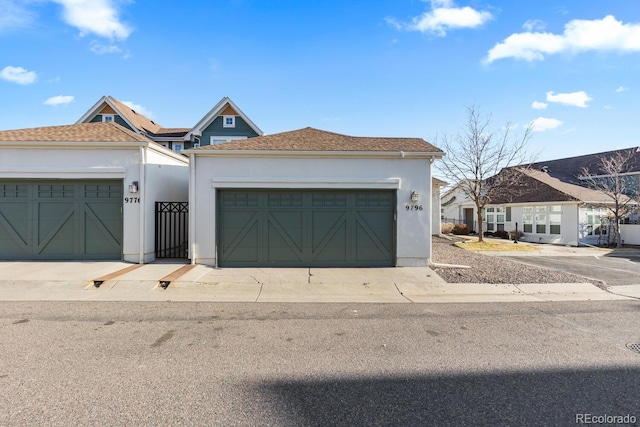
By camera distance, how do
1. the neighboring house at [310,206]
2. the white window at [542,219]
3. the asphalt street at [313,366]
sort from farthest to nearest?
the white window at [542,219] < the neighboring house at [310,206] < the asphalt street at [313,366]

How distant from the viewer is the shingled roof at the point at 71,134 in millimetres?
10102

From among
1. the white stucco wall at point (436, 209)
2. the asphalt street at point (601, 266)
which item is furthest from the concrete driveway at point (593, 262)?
the white stucco wall at point (436, 209)

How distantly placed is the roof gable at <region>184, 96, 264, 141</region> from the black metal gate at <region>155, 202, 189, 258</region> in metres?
12.6

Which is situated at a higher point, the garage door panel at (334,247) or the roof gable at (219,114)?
the roof gable at (219,114)

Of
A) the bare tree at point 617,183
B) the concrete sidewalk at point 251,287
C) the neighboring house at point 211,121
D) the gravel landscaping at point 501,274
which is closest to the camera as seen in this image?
the concrete sidewalk at point 251,287

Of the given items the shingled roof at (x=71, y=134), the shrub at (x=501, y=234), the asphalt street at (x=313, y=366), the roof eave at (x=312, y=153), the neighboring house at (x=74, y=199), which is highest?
the shingled roof at (x=71, y=134)

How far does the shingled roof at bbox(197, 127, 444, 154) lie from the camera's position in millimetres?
10133

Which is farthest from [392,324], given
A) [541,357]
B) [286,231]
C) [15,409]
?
[286,231]

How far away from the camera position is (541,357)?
13.8ft

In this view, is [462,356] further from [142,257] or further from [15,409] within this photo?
[142,257]

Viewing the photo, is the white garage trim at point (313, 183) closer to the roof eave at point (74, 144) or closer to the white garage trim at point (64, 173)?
the roof eave at point (74, 144)

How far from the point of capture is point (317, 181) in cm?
1009

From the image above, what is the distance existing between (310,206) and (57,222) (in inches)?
302

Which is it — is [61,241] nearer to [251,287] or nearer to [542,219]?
[251,287]
